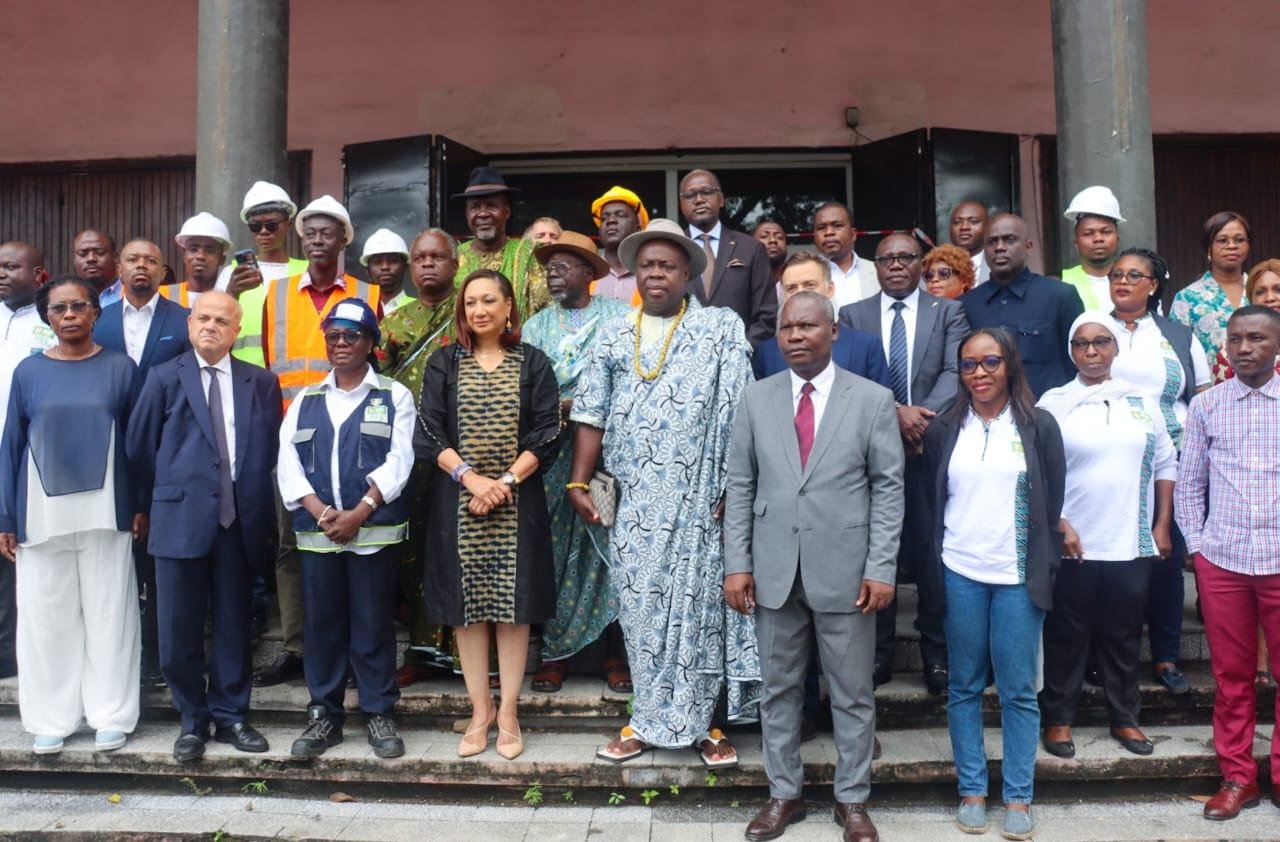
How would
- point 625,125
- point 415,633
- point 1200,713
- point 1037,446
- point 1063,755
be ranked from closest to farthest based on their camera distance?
point 1037,446 → point 1063,755 → point 1200,713 → point 415,633 → point 625,125

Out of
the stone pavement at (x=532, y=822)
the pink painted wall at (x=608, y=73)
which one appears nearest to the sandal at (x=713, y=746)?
the stone pavement at (x=532, y=822)

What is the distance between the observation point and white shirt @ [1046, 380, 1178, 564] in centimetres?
410

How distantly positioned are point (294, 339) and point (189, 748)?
6.25ft

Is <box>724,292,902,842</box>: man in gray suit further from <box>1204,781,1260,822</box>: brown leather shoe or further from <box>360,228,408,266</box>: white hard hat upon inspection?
<box>360,228,408,266</box>: white hard hat

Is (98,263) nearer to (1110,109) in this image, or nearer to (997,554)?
(997,554)

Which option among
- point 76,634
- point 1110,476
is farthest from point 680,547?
point 76,634

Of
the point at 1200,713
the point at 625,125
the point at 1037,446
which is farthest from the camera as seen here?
the point at 625,125

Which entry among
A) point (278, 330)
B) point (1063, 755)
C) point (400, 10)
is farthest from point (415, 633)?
point (400, 10)

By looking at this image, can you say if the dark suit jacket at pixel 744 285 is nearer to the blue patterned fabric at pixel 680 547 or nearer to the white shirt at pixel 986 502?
the blue patterned fabric at pixel 680 547

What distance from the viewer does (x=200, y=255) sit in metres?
5.20

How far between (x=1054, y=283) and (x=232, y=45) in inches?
181

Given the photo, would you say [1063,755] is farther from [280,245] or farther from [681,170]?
[681,170]

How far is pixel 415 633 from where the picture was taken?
190 inches

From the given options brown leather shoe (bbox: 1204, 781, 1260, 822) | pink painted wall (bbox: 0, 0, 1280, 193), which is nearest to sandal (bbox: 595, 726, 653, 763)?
brown leather shoe (bbox: 1204, 781, 1260, 822)
